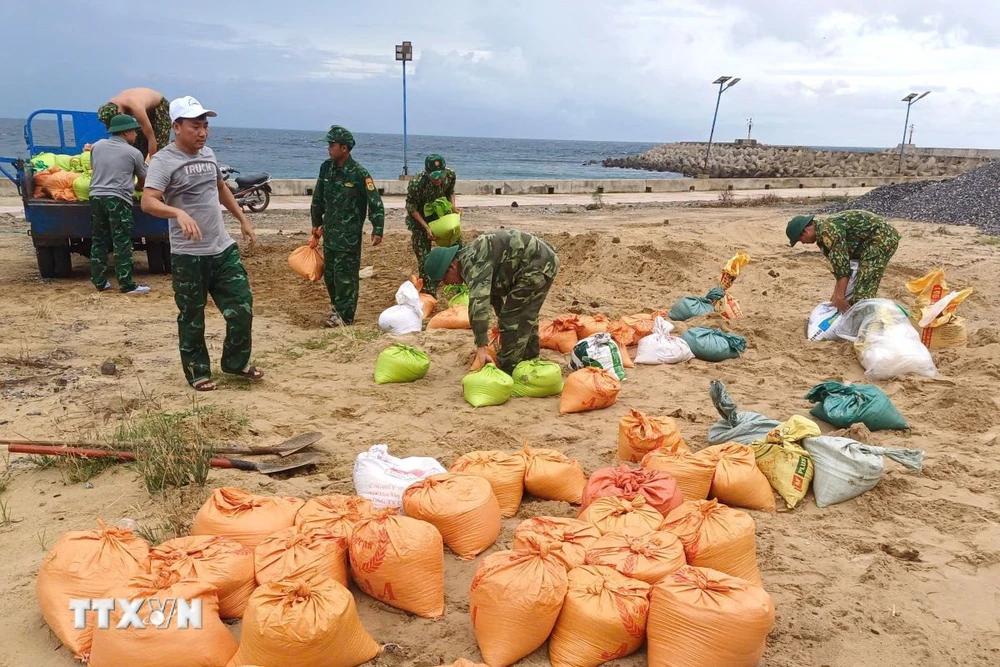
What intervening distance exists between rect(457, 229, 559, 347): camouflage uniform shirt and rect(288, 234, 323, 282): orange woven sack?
2.02 meters

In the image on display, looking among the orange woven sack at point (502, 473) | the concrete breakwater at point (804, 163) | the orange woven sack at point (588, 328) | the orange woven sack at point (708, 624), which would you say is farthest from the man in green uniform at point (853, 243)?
the concrete breakwater at point (804, 163)

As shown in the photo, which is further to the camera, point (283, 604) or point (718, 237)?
point (718, 237)

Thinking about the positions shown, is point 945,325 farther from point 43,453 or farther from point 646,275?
point 43,453

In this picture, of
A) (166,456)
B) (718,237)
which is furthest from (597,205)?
(166,456)

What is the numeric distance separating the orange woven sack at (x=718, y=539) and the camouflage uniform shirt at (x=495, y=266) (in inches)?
73.6

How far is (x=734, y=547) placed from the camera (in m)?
2.46

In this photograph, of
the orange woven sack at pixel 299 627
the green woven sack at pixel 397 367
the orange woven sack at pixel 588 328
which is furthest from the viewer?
the orange woven sack at pixel 588 328

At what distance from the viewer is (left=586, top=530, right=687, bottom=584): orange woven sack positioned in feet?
7.50

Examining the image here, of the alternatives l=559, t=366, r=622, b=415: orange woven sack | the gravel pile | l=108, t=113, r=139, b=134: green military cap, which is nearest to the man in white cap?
l=559, t=366, r=622, b=415: orange woven sack

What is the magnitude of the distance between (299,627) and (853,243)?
4.98 m

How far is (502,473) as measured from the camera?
3031 millimetres

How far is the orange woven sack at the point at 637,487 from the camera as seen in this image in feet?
9.23

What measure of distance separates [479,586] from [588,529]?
1.64 ft

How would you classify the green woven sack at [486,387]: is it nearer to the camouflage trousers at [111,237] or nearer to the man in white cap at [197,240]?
the man in white cap at [197,240]
